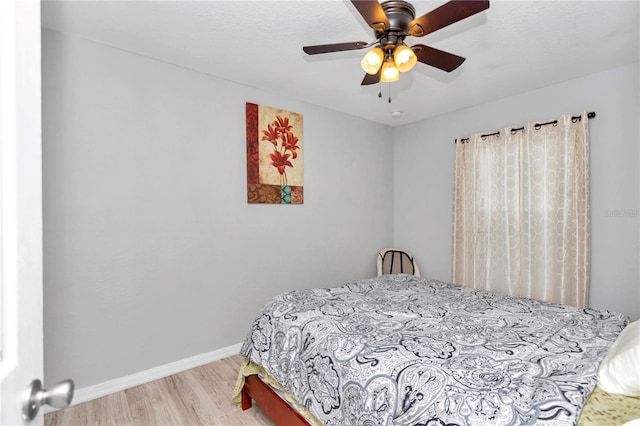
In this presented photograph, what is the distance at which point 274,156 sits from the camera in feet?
10.6

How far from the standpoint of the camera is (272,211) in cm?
323

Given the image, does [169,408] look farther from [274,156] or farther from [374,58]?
[374,58]

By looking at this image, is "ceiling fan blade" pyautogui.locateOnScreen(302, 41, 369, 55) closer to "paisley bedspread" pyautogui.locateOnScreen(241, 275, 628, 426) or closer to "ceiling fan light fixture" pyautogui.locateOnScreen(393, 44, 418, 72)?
"ceiling fan light fixture" pyautogui.locateOnScreen(393, 44, 418, 72)

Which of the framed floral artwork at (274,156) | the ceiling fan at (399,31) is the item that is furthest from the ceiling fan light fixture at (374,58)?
the framed floral artwork at (274,156)

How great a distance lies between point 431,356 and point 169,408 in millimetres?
1807

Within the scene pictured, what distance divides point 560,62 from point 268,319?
2974 millimetres

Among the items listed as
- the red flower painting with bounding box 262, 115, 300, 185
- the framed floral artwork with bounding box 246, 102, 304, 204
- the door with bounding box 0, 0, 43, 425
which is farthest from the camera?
the red flower painting with bounding box 262, 115, 300, 185

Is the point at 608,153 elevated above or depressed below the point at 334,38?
below

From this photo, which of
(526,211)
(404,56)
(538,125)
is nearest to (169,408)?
(404,56)

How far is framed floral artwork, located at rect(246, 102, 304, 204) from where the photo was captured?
3.08 m

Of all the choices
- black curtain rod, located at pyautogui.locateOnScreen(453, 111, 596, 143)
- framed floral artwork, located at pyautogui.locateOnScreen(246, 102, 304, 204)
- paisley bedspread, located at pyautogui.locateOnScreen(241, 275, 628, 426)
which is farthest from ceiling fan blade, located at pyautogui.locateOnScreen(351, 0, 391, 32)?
black curtain rod, located at pyautogui.locateOnScreen(453, 111, 596, 143)

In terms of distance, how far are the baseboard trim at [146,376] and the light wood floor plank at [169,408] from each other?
0.04 m

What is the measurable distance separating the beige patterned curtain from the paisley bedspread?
0.82 meters

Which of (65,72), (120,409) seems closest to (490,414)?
(120,409)
